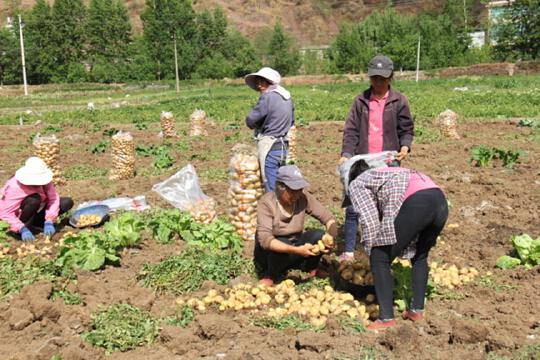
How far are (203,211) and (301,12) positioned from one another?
102 m

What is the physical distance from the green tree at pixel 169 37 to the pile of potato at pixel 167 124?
166 ft

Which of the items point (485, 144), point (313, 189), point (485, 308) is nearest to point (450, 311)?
point (485, 308)

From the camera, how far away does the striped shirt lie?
13.0 ft

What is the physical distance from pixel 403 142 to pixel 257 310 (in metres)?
2.12

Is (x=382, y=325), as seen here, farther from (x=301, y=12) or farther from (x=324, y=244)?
(x=301, y=12)

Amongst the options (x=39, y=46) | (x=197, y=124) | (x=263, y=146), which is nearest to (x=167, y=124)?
(x=197, y=124)

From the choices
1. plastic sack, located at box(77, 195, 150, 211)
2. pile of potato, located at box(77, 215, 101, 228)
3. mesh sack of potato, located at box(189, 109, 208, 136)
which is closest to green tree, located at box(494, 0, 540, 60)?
mesh sack of potato, located at box(189, 109, 208, 136)

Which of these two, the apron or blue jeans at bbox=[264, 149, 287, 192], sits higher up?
the apron

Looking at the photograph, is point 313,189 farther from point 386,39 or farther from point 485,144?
point 386,39

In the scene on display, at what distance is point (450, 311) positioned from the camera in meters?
4.63

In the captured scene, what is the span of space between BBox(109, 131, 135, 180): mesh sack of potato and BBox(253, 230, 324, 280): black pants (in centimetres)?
503

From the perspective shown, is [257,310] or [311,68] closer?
[257,310]

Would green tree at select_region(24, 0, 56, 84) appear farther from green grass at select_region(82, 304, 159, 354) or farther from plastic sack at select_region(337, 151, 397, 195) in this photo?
plastic sack at select_region(337, 151, 397, 195)

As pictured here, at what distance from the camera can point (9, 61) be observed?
187 feet
